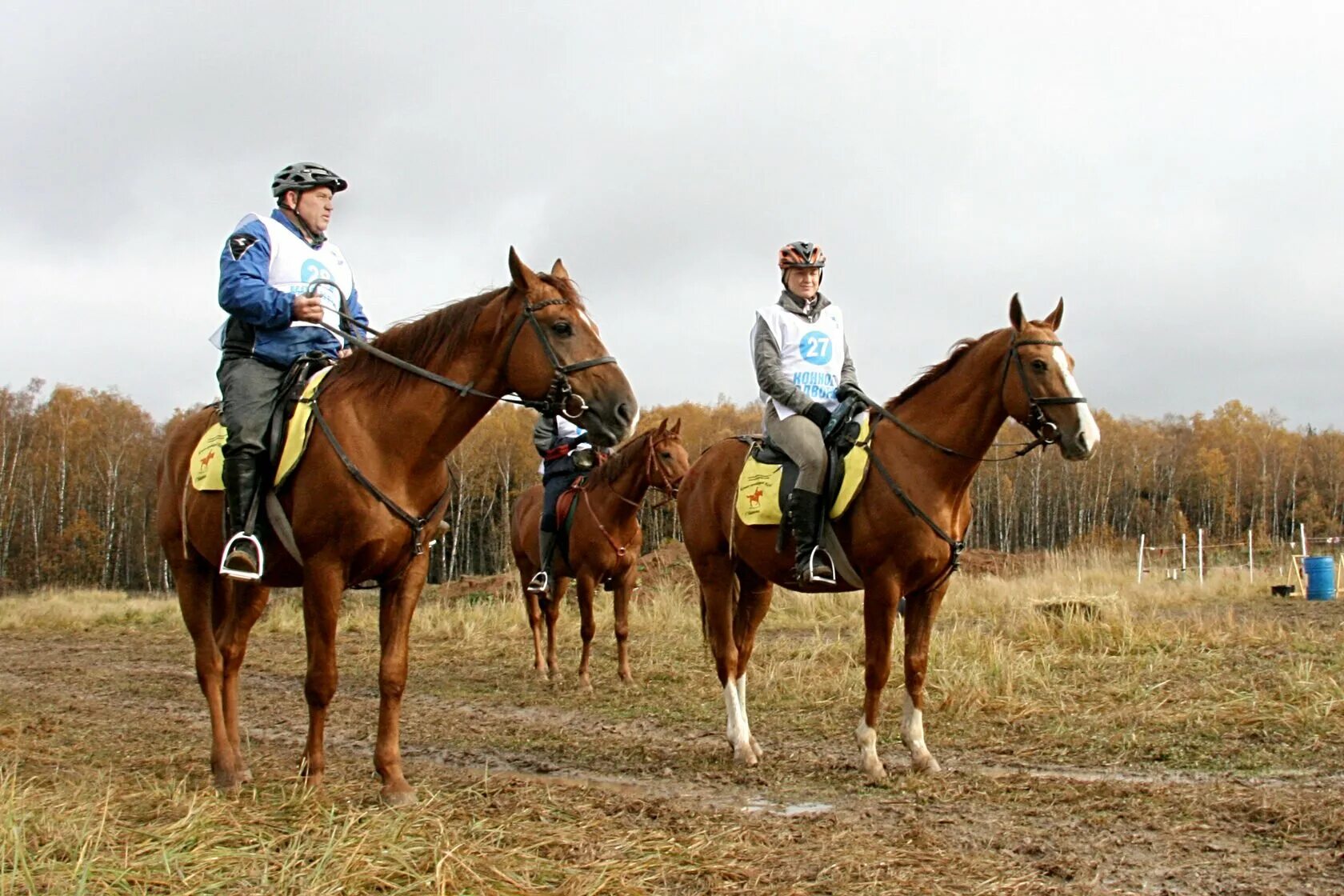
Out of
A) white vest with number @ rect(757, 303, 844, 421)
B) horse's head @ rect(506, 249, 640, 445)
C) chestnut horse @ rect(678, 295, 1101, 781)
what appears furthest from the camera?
white vest with number @ rect(757, 303, 844, 421)

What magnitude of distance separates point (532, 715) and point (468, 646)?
5.33m

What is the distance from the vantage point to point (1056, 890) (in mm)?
3840

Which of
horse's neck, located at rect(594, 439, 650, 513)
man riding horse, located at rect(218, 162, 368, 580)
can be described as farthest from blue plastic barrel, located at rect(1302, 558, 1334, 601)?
man riding horse, located at rect(218, 162, 368, 580)

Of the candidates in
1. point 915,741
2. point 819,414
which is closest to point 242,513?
point 819,414

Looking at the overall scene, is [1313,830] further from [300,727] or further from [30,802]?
[300,727]

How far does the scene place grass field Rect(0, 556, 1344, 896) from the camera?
12.3 feet

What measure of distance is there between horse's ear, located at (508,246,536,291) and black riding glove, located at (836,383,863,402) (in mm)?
2765

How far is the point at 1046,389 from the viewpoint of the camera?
6082 mm

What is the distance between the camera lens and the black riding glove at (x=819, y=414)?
22.7 ft

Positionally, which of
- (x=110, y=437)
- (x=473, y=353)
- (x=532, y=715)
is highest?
(x=110, y=437)

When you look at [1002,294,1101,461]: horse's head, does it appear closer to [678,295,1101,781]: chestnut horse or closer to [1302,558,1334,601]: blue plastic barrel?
[678,295,1101,781]: chestnut horse

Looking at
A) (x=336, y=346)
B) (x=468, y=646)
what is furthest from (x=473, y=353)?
(x=468, y=646)

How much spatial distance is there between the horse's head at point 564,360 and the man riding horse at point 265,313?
3.78 feet

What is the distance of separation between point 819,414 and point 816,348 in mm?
604
